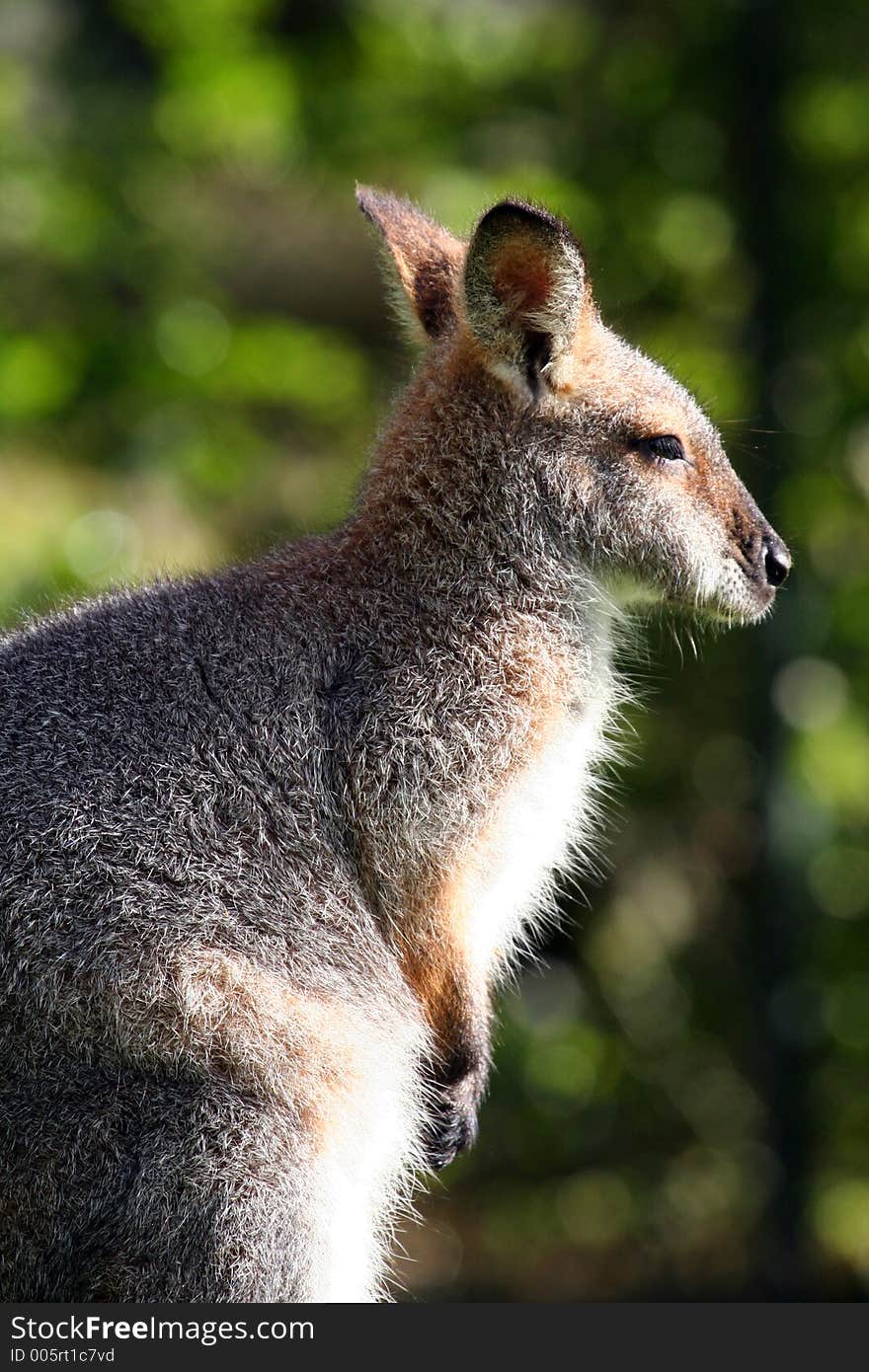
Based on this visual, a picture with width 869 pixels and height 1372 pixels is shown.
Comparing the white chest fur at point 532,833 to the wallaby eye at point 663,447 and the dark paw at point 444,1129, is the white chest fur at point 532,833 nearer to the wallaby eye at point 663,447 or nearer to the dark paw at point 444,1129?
the dark paw at point 444,1129

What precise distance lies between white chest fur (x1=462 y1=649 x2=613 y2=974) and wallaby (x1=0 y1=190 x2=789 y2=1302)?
0.05 feet

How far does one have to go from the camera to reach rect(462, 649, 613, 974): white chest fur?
15.5 feet

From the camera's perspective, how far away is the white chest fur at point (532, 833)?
4.72 metres

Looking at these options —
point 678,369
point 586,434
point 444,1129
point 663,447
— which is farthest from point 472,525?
point 678,369

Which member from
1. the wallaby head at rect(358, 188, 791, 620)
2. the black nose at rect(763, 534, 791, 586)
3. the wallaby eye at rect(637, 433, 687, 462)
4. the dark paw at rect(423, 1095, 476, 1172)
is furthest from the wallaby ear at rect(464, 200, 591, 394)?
the dark paw at rect(423, 1095, 476, 1172)

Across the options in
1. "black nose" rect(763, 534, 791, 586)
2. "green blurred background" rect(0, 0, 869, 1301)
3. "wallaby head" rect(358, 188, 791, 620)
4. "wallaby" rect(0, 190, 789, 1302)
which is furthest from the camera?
"green blurred background" rect(0, 0, 869, 1301)

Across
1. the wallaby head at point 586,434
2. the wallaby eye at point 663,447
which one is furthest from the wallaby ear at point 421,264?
the wallaby eye at point 663,447

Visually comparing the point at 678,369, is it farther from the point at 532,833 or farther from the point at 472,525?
the point at 532,833

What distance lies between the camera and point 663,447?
16.7ft

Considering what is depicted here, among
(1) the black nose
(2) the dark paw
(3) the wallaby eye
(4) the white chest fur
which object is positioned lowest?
(2) the dark paw

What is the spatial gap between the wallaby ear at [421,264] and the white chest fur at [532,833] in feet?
4.41

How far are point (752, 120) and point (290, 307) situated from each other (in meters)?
4.29

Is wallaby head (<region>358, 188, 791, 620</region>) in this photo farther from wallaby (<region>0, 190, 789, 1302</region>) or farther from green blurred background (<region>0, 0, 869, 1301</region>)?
green blurred background (<region>0, 0, 869, 1301</region>)

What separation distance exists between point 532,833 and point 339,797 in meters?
0.64
